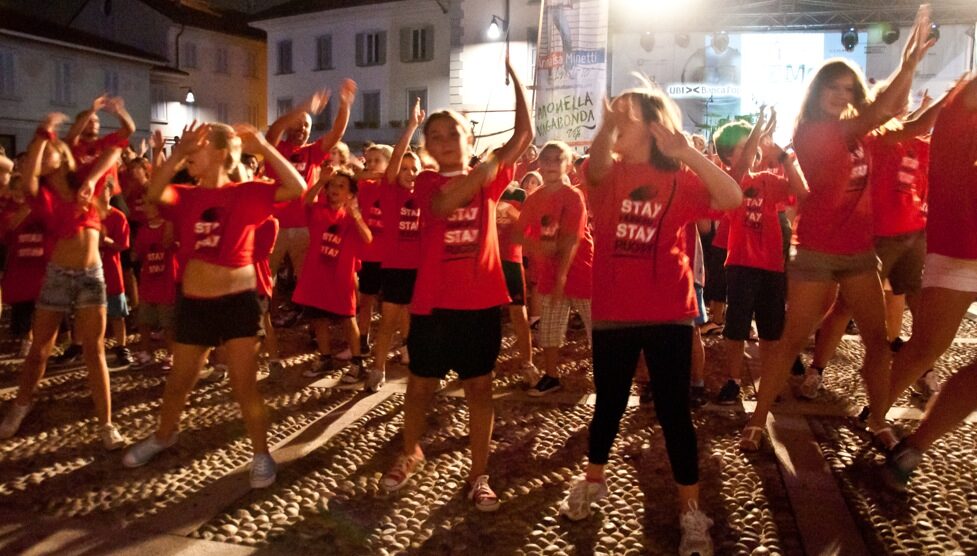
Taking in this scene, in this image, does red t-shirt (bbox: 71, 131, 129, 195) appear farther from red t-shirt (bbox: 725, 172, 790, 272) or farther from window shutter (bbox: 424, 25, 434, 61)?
window shutter (bbox: 424, 25, 434, 61)

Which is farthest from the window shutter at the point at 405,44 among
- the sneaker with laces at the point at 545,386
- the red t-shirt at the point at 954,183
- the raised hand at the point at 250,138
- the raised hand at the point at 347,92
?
the red t-shirt at the point at 954,183

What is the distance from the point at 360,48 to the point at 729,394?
35309 millimetres

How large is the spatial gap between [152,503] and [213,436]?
1026 mm

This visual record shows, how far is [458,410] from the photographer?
17.6 ft

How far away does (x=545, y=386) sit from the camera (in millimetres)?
5898

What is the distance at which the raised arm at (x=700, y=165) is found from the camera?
122 inches

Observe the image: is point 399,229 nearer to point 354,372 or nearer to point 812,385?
point 354,372

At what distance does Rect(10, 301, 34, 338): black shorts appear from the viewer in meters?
6.82

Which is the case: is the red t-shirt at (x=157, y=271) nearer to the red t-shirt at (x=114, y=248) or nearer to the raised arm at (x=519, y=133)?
the red t-shirt at (x=114, y=248)

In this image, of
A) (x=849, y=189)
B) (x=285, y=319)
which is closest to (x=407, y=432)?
(x=849, y=189)

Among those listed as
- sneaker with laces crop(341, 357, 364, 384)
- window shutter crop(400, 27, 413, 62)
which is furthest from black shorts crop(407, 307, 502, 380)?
window shutter crop(400, 27, 413, 62)

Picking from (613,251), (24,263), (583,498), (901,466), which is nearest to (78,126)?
(24,263)

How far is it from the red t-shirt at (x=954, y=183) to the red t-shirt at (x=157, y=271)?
5.38 metres

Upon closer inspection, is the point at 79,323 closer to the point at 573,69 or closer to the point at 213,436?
the point at 213,436
